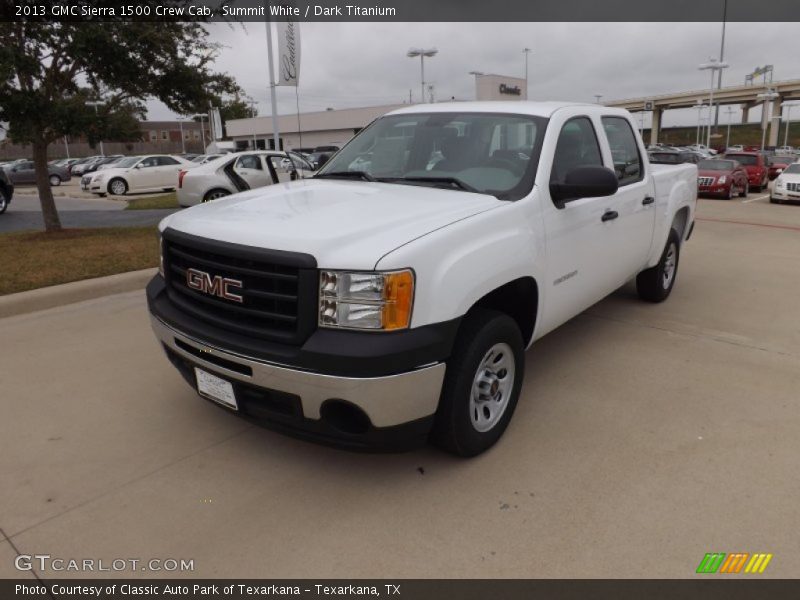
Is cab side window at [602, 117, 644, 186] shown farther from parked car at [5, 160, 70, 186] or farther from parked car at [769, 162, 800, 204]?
parked car at [5, 160, 70, 186]

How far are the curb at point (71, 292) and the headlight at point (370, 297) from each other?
14.8ft

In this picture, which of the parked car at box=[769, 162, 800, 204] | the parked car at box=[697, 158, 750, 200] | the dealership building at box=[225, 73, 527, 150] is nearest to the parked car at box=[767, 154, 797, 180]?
the parked car at box=[697, 158, 750, 200]

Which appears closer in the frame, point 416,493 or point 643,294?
point 416,493

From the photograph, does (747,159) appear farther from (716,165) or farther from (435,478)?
(435,478)

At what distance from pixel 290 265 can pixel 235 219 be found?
26.2 inches

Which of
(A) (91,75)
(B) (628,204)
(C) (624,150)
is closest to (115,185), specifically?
(A) (91,75)

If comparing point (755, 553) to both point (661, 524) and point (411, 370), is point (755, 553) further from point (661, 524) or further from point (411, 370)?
point (411, 370)

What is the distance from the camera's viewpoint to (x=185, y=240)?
3.11m

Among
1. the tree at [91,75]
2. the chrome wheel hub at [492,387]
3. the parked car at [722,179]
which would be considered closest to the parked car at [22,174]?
the tree at [91,75]

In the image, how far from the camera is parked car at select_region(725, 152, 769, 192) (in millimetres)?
23062

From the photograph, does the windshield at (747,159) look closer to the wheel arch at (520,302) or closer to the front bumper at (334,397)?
the wheel arch at (520,302)

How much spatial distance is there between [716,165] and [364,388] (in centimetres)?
2206

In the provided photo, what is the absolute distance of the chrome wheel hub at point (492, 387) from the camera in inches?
125

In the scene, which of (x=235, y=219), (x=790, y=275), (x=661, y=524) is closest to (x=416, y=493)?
(x=661, y=524)
